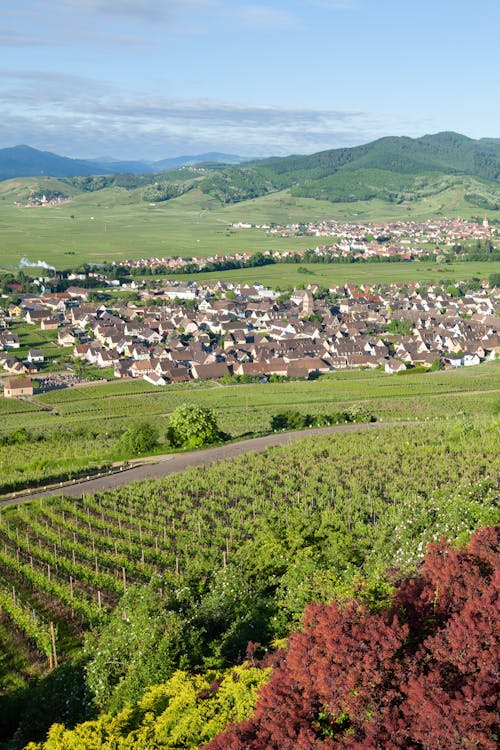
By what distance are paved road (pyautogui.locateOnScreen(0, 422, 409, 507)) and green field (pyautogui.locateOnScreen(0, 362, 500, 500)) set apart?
2.12m

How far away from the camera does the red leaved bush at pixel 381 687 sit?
10414 millimetres

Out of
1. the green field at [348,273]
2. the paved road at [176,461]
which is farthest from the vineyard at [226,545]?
the green field at [348,273]

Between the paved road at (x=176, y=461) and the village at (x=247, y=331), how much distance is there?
2770 centimetres

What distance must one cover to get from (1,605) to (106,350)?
59506mm

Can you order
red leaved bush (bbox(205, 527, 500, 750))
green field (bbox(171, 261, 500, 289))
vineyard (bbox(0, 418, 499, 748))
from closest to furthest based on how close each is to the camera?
red leaved bush (bbox(205, 527, 500, 750)), vineyard (bbox(0, 418, 499, 748)), green field (bbox(171, 261, 500, 289))

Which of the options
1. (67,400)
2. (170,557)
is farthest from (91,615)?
(67,400)

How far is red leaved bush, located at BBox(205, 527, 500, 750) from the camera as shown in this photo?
10.4 metres

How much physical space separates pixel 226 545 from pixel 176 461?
529 inches

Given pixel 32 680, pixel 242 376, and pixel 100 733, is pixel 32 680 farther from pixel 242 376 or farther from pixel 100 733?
pixel 242 376

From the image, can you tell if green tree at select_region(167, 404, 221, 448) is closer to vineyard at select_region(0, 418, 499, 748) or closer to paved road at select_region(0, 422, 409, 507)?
paved road at select_region(0, 422, 409, 507)

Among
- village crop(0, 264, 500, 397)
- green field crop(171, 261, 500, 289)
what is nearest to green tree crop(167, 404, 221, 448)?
village crop(0, 264, 500, 397)

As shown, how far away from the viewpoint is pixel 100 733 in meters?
13.0

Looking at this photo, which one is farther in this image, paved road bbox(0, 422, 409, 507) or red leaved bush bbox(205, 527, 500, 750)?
paved road bbox(0, 422, 409, 507)

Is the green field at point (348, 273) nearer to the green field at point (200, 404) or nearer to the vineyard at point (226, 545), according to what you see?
the green field at point (200, 404)
